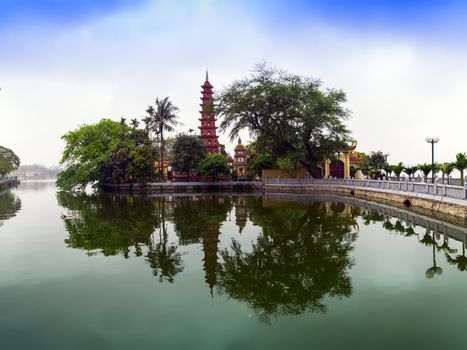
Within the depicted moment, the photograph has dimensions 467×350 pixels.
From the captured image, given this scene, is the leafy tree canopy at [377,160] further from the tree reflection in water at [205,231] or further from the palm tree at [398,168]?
the tree reflection in water at [205,231]

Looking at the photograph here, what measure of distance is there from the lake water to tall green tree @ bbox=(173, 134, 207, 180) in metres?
34.1

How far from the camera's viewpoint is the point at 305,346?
17.1ft

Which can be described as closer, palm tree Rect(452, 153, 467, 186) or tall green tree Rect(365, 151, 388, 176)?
palm tree Rect(452, 153, 467, 186)

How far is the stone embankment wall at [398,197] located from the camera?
16625mm

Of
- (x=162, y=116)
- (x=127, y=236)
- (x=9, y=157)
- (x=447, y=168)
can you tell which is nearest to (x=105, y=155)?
A: (x=162, y=116)

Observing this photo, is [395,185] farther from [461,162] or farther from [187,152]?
[187,152]

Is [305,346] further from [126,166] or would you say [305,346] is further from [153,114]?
[153,114]

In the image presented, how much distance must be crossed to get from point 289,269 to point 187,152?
40994 mm

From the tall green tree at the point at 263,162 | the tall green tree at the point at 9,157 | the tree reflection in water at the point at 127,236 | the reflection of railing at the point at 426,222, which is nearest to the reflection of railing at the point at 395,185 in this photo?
the reflection of railing at the point at 426,222

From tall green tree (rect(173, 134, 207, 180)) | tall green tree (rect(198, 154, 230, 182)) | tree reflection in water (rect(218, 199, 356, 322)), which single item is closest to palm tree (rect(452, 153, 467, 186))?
tree reflection in water (rect(218, 199, 356, 322))

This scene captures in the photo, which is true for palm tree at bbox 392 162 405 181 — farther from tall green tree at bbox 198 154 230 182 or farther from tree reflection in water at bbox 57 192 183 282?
tree reflection in water at bbox 57 192 183 282

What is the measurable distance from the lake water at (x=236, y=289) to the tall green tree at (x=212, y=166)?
32677mm

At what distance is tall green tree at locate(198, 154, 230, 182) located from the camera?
156ft

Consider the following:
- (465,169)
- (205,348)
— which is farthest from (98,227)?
(465,169)
